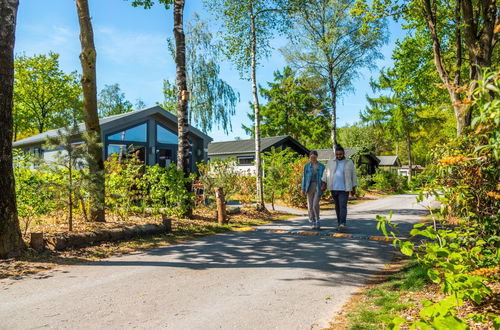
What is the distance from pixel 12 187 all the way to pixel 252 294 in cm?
443

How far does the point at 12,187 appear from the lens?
5.91 m

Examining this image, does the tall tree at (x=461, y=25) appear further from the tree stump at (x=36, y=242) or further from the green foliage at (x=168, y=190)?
the tree stump at (x=36, y=242)

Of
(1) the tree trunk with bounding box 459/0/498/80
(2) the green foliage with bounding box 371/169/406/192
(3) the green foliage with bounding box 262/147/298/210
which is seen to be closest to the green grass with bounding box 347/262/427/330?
(1) the tree trunk with bounding box 459/0/498/80

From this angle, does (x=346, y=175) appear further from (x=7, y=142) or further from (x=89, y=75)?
(x=7, y=142)

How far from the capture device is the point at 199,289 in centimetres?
432

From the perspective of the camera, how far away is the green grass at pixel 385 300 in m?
3.22

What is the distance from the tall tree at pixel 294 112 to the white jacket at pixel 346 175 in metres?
33.1

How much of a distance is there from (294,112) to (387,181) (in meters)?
13.1

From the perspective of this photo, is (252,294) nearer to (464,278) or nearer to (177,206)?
(464,278)

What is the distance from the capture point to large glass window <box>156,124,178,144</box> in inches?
699

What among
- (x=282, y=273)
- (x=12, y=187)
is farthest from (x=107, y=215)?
(x=282, y=273)

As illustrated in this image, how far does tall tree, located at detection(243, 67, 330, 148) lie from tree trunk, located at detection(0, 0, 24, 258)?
3642cm

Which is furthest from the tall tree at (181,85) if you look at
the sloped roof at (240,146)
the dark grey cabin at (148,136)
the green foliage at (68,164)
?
the sloped roof at (240,146)

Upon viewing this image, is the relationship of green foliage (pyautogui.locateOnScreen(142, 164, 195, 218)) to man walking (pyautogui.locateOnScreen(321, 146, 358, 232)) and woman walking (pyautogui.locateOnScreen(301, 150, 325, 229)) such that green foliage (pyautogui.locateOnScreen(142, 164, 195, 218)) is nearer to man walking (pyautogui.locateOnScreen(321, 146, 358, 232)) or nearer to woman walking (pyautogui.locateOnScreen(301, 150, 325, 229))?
woman walking (pyautogui.locateOnScreen(301, 150, 325, 229))
